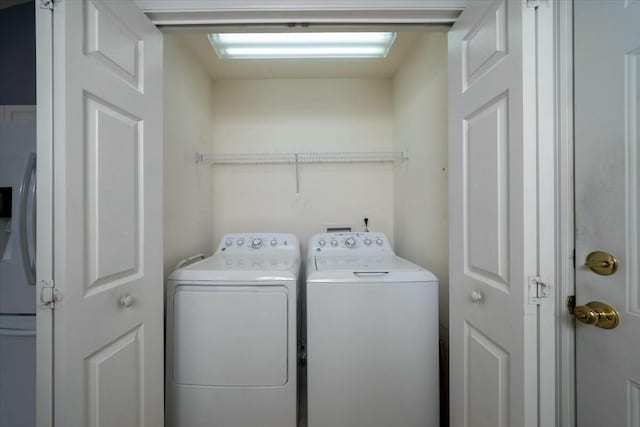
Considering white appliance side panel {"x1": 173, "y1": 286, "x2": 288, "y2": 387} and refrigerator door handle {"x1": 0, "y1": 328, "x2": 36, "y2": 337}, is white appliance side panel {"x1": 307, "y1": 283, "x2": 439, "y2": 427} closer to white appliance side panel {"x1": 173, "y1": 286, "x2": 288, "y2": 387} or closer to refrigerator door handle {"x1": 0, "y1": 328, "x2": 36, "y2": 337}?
white appliance side panel {"x1": 173, "y1": 286, "x2": 288, "y2": 387}

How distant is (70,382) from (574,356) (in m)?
1.53

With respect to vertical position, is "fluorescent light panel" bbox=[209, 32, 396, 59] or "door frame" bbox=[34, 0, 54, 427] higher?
"fluorescent light panel" bbox=[209, 32, 396, 59]

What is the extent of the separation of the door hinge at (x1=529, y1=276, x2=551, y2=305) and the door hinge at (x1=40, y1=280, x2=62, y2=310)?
4.57ft

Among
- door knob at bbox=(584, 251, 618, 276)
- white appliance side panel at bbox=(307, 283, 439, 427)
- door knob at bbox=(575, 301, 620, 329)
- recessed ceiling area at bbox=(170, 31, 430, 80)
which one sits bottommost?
white appliance side panel at bbox=(307, 283, 439, 427)

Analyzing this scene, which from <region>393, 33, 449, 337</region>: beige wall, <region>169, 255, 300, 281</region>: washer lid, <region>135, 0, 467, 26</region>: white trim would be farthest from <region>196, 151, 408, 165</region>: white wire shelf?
<region>135, 0, 467, 26</region>: white trim

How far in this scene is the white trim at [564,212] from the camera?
2.38 ft

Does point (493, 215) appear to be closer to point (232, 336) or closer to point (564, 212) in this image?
point (564, 212)

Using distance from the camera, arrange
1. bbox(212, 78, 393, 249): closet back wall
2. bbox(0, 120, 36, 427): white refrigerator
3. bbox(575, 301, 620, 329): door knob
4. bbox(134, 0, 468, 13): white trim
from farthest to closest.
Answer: bbox(212, 78, 393, 249): closet back wall
bbox(0, 120, 36, 427): white refrigerator
bbox(134, 0, 468, 13): white trim
bbox(575, 301, 620, 329): door knob

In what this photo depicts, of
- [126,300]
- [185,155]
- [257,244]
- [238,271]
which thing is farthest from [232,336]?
[185,155]

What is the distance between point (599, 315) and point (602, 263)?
0.47ft

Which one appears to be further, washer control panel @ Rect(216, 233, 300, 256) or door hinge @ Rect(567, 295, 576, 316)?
washer control panel @ Rect(216, 233, 300, 256)

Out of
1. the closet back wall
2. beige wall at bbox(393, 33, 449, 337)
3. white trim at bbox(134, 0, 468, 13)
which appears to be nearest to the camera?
white trim at bbox(134, 0, 468, 13)

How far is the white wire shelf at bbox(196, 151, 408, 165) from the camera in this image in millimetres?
2159

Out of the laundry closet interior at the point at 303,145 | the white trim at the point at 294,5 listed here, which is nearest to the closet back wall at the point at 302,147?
the laundry closet interior at the point at 303,145
